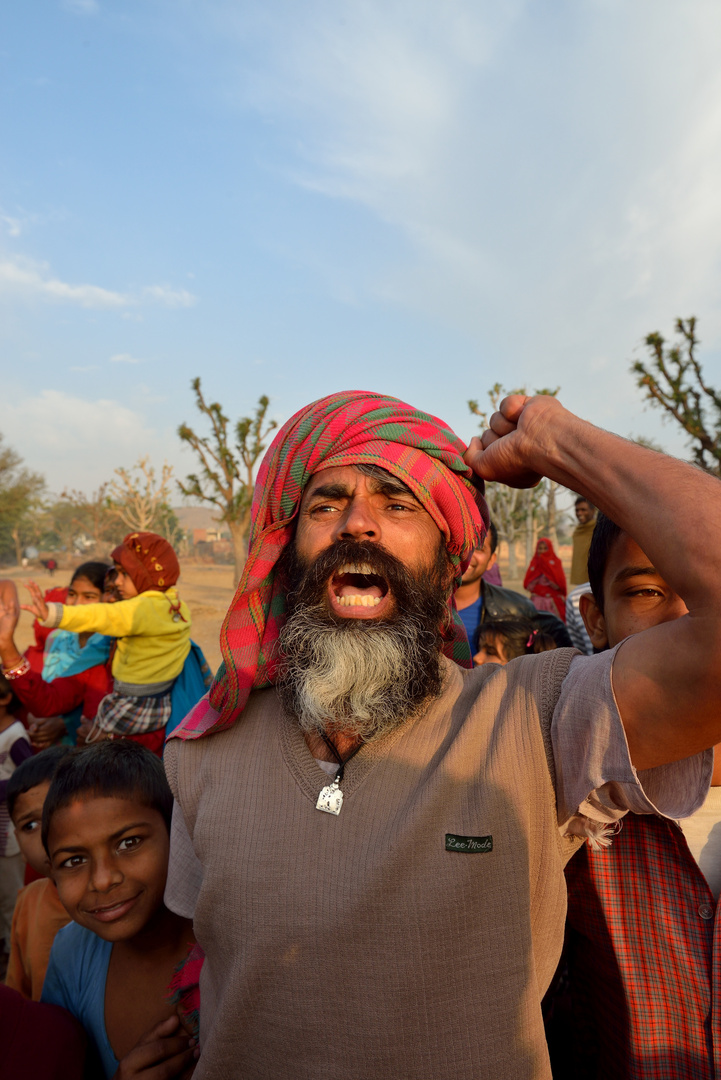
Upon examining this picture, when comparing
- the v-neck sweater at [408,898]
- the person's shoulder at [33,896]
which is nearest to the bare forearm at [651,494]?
the v-neck sweater at [408,898]

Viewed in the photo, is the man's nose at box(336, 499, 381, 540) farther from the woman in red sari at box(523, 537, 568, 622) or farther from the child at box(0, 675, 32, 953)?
the woman in red sari at box(523, 537, 568, 622)

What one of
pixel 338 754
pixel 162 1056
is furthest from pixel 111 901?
pixel 338 754

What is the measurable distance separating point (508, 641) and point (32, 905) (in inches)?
104

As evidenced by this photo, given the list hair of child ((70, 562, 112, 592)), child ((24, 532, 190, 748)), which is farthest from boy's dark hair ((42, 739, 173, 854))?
hair of child ((70, 562, 112, 592))

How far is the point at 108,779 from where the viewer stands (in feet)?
7.32

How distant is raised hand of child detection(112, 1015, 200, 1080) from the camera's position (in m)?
Result: 1.69

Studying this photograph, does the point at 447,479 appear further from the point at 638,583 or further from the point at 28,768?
the point at 28,768

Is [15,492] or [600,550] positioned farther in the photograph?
[15,492]

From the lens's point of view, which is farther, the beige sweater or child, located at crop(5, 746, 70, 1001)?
child, located at crop(5, 746, 70, 1001)

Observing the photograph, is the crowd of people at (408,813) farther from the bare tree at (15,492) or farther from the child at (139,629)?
the bare tree at (15,492)

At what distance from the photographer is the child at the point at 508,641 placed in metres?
3.51

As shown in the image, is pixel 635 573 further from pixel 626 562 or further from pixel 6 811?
pixel 6 811

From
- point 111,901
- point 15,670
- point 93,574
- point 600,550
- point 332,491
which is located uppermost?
point 93,574

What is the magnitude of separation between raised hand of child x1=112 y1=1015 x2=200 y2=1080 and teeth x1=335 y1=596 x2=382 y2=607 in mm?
1315
